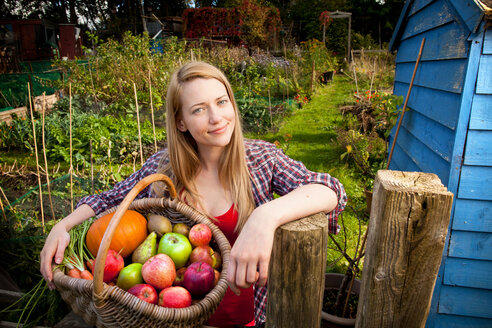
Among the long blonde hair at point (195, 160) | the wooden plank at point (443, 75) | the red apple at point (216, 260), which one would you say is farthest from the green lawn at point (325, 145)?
the wooden plank at point (443, 75)

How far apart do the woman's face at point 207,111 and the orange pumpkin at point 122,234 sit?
525 millimetres

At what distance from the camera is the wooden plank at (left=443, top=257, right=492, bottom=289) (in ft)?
6.77

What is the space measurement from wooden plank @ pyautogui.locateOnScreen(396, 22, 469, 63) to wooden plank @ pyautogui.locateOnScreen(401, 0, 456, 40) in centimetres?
5

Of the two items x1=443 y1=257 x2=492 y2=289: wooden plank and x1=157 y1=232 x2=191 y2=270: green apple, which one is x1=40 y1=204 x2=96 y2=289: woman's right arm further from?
x1=443 y1=257 x2=492 y2=289: wooden plank

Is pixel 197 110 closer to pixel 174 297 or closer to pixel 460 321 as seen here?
pixel 174 297

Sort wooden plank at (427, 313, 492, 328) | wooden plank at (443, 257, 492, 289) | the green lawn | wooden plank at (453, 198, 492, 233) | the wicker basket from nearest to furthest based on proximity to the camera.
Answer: the wicker basket < wooden plank at (453, 198, 492, 233) < wooden plank at (443, 257, 492, 289) < wooden plank at (427, 313, 492, 328) < the green lawn

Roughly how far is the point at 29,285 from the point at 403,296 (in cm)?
278

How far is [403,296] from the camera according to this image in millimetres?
880

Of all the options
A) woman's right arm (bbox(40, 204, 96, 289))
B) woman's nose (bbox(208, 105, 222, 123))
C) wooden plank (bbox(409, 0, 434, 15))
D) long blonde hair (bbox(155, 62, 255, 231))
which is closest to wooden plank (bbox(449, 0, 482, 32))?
wooden plank (bbox(409, 0, 434, 15))

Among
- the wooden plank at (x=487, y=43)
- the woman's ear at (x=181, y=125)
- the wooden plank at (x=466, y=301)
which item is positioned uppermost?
the wooden plank at (x=487, y=43)

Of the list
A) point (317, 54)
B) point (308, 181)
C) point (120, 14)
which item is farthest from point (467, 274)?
point (120, 14)

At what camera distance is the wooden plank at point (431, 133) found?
209 cm

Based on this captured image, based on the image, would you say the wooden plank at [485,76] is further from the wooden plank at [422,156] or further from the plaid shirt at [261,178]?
the plaid shirt at [261,178]

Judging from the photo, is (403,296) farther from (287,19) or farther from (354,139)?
(287,19)
